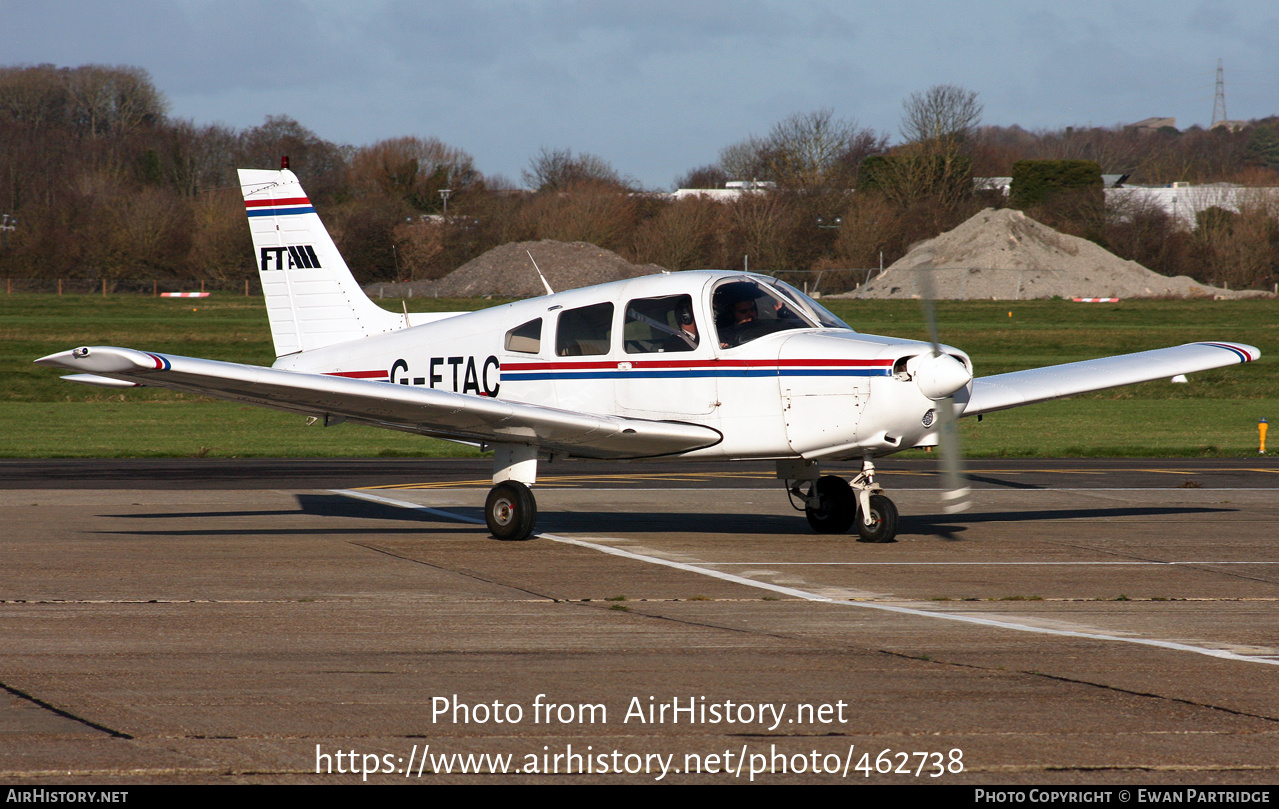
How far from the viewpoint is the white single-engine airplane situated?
11.5 m

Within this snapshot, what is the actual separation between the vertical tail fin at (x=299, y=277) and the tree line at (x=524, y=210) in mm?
67386

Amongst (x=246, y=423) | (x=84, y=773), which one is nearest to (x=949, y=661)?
(x=84, y=773)

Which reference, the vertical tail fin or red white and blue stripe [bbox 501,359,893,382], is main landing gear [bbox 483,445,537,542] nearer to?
red white and blue stripe [bbox 501,359,893,382]

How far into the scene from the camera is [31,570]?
35.4ft

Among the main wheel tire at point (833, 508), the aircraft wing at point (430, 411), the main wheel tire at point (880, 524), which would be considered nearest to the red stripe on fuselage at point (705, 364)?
the aircraft wing at point (430, 411)

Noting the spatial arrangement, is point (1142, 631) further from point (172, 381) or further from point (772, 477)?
point (772, 477)

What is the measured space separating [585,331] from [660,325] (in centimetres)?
83

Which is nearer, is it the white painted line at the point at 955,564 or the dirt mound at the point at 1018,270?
the white painted line at the point at 955,564

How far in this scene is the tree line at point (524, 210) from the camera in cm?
9144

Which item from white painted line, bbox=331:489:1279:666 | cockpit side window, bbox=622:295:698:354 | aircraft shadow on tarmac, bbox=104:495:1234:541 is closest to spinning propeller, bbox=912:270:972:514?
aircraft shadow on tarmac, bbox=104:495:1234:541

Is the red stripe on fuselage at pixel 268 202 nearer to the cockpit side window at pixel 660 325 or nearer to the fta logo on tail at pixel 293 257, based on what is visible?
the fta logo on tail at pixel 293 257

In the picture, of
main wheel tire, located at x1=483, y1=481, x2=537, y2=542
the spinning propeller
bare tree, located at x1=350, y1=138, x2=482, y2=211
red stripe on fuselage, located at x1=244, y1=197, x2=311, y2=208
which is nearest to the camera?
the spinning propeller

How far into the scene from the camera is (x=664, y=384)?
40.8 feet

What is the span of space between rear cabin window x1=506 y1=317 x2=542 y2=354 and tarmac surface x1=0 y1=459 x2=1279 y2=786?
194 cm
